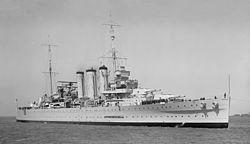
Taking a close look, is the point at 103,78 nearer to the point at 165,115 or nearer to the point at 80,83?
the point at 80,83

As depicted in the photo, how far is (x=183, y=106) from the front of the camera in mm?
41688

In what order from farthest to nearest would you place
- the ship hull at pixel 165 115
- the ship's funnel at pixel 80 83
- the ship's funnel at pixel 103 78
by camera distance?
the ship's funnel at pixel 80 83 → the ship's funnel at pixel 103 78 → the ship hull at pixel 165 115

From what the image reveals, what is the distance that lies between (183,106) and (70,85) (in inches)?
1255

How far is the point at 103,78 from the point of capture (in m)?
56.3

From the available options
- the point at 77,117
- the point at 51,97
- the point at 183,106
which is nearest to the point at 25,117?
the point at 51,97

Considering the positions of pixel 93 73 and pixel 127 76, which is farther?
pixel 93 73

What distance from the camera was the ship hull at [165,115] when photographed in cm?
4066

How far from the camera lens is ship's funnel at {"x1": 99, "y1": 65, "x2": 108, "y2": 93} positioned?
56.0 meters

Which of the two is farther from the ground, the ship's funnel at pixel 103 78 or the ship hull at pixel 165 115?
the ship's funnel at pixel 103 78

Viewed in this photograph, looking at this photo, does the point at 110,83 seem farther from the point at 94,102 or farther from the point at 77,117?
the point at 77,117

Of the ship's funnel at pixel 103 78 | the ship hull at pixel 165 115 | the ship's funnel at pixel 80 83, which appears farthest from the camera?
the ship's funnel at pixel 80 83

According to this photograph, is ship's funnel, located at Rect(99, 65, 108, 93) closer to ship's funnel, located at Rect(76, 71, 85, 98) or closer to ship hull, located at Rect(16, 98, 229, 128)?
ship hull, located at Rect(16, 98, 229, 128)

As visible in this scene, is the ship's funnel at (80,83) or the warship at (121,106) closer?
the warship at (121,106)

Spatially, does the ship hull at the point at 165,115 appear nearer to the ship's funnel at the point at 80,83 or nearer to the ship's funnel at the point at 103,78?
the ship's funnel at the point at 103,78
